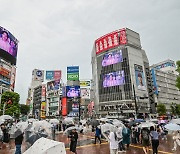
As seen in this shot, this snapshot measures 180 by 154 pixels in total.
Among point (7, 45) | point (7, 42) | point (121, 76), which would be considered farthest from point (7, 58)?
point (121, 76)

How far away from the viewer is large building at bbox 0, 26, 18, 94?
135 feet

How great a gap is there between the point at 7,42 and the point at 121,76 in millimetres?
41588

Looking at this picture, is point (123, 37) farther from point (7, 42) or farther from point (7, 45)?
point (7, 45)

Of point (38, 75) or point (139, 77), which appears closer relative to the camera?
point (139, 77)

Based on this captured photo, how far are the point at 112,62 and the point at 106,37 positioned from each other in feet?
34.5

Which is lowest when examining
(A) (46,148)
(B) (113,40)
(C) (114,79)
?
(A) (46,148)

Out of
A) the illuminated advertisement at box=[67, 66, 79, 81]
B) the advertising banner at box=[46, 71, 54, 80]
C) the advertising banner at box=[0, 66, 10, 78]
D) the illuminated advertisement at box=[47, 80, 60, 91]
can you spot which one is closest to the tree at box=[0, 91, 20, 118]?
the advertising banner at box=[0, 66, 10, 78]

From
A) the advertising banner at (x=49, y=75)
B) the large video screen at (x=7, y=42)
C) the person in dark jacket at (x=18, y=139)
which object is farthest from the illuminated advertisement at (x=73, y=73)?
the person in dark jacket at (x=18, y=139)

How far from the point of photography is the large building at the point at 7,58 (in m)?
41.1

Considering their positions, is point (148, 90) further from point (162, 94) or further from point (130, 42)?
point (130, 42)

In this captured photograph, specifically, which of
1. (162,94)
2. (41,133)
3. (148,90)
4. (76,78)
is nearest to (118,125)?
(41,133)

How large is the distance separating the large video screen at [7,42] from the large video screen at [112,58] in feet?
120

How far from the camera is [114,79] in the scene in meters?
69.3

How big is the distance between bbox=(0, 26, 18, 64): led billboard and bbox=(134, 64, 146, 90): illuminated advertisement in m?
43.7
